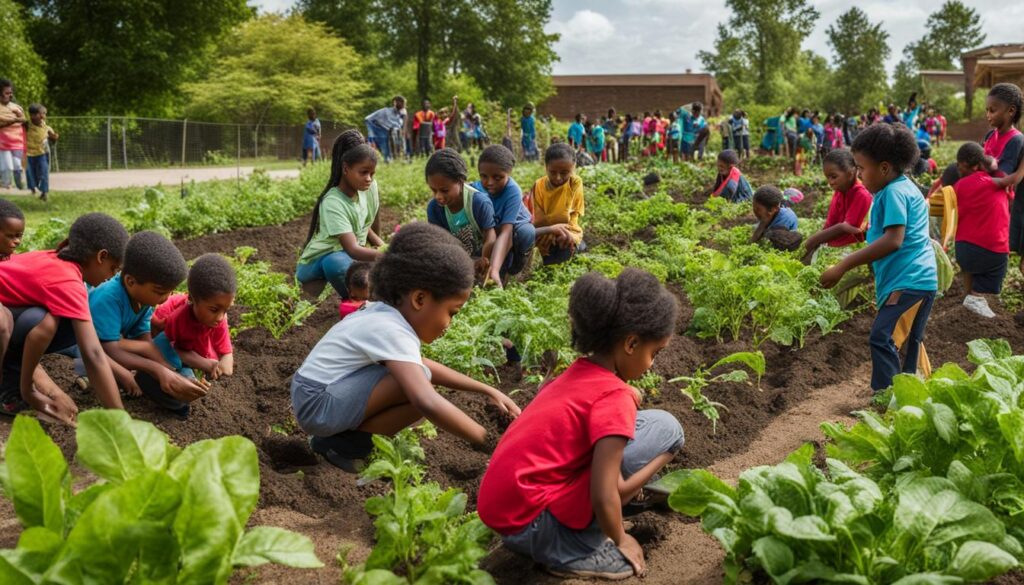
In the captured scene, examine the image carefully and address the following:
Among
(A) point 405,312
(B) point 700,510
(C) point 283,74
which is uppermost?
(C) point 283,74

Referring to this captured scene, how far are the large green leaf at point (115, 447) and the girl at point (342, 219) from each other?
10.4ft

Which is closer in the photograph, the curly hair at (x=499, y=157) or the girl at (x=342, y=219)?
the girl at (x=342, y=219)

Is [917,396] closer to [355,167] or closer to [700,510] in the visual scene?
[700,510]

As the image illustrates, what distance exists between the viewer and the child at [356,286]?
5.38 metres

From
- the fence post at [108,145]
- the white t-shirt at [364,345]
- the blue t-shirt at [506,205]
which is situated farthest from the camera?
the fence post at [108,145]

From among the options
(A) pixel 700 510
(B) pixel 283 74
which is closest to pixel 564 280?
(A) pixel 700 510

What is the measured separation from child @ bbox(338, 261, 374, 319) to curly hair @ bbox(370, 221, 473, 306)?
1911mm

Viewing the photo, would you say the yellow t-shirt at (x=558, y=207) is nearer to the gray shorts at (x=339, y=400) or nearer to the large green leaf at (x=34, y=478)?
the gray shorts at (x=339, y=400)

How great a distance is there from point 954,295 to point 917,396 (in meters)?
4.90

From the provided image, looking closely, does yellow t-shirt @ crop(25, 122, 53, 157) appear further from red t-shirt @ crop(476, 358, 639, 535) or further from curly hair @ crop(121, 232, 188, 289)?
red t-shirt @ crop(476, 358, 639, 535)

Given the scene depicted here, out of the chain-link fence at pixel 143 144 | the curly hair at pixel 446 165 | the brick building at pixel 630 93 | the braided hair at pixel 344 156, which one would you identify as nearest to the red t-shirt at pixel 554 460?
the curly hair at pixel 446 165

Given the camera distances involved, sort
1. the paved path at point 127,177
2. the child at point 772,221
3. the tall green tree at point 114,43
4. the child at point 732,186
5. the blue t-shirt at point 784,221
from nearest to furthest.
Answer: the child at point 772,221, the blue t-shirt at point 784,221, the child at point 732,186, the paved path at point 127,177, the tall green tree at point 114,43

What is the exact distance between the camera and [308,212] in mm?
12602

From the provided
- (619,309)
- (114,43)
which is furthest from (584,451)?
(114,43)
